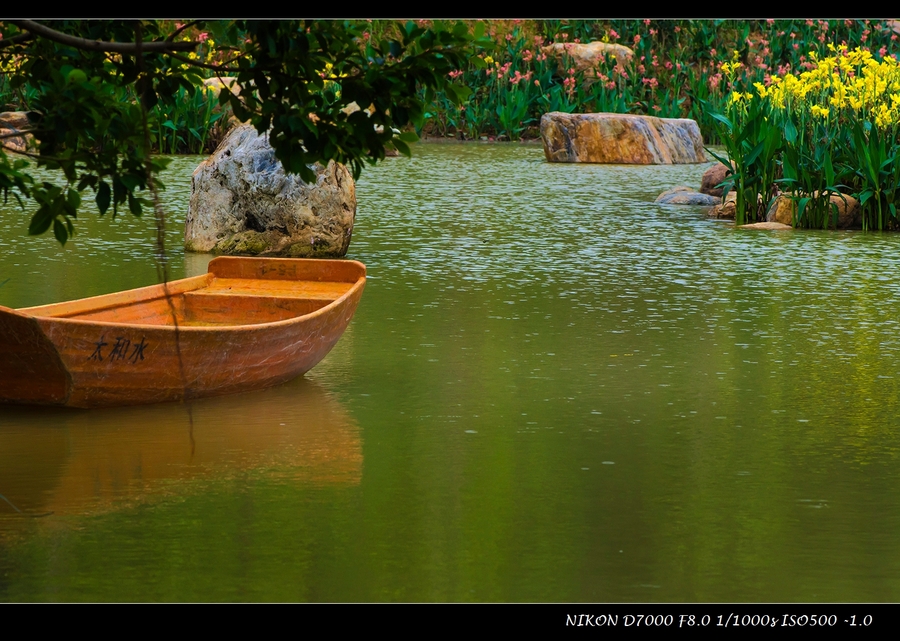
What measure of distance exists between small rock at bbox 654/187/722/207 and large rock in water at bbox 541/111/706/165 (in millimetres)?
4542

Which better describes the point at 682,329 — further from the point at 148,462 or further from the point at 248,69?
the point at 248,69

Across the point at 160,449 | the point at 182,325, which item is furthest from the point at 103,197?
the point at 182,325

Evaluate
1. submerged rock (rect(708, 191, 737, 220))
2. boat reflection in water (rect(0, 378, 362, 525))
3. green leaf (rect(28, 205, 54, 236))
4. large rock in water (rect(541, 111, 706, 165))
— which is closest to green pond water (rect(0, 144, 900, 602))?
boat reflection in water (rect(0, 378, 362, 525))

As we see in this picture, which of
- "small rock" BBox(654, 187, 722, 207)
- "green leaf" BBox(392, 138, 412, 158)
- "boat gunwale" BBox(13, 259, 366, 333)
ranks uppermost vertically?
"green leaf" BBox(392, 138, 412, 158)

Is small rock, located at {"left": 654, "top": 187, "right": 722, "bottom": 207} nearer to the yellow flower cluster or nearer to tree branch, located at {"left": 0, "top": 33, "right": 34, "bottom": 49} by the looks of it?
the yellow flower cluster

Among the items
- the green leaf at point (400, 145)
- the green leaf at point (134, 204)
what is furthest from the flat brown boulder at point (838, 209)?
the green leaf at point (134, 204)

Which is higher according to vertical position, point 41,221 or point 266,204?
point 41,221

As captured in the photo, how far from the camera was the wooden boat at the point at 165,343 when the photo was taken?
5062 millimetres

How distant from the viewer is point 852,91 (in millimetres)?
11711

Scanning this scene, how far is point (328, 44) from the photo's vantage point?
398 centimetres

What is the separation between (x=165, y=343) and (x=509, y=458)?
1.36 m

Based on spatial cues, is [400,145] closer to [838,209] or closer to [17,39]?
[17,39]

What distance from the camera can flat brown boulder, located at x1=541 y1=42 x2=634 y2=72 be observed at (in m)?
23.9

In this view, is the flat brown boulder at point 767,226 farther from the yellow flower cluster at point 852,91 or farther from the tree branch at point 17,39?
the tree branch at point 17,39
